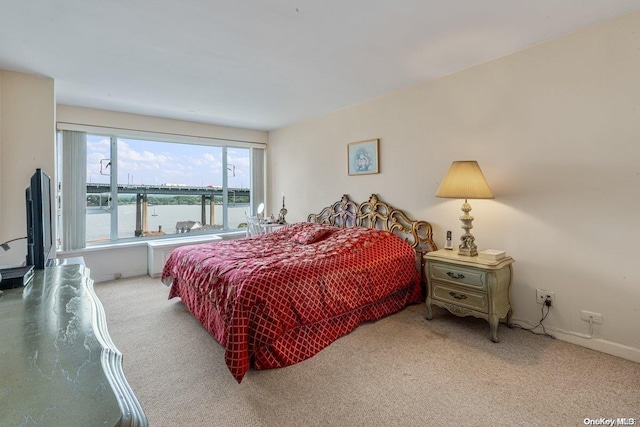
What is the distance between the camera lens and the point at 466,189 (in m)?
2.55

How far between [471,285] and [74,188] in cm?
489

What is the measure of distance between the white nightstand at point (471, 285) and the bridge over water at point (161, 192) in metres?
3.99

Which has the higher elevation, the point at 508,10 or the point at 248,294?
the point at 508,10

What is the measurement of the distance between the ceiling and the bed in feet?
5.44

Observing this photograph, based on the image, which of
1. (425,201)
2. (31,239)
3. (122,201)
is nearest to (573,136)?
(425,201)

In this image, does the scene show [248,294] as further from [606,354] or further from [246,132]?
[246,132]

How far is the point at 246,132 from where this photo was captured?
547cm

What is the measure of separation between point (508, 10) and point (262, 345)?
2.81 meters

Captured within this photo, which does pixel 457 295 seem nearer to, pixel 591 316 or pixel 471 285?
pixel 471 285

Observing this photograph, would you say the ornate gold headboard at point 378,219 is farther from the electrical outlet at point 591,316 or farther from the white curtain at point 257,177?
the white curtain at point 257,177

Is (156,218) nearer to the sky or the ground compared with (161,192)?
nearer to the ground

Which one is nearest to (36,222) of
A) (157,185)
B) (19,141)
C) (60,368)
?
(60,368)

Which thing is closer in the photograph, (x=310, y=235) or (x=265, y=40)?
(x=265, y=40)

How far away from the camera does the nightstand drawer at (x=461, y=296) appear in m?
2.43
